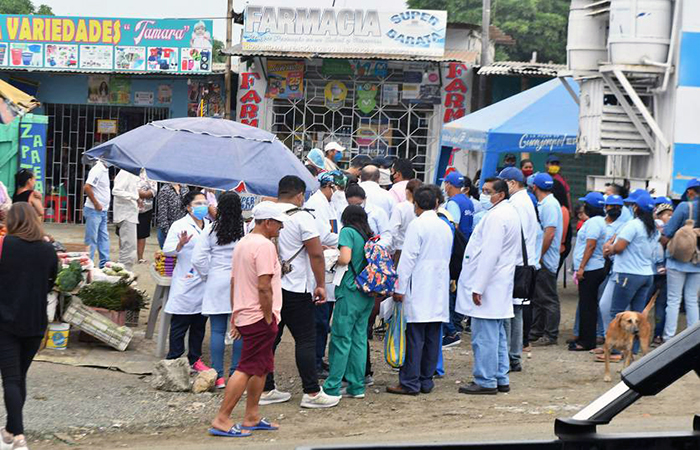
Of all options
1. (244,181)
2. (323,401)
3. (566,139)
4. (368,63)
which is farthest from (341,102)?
(323,401)

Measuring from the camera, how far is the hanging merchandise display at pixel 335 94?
21.8 metres

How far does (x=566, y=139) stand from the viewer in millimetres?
14695

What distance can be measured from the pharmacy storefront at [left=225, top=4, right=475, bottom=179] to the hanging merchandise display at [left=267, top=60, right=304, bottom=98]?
0.9 inches

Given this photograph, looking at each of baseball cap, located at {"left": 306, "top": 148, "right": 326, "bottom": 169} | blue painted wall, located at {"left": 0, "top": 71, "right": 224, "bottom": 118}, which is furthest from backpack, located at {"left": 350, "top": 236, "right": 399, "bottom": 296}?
blue painted wall, located at {"left": 0, "top": 71, "right": 224, "bottom": 118}

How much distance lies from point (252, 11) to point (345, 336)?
13732 mm

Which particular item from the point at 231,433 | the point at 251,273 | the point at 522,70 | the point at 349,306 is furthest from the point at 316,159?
the point at 522,70

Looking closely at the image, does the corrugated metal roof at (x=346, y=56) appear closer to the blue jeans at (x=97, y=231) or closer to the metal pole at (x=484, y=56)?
the metal pole at (x=484, y=56)

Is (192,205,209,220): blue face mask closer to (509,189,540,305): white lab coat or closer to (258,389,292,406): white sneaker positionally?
(258,389,292,406): white sneaker

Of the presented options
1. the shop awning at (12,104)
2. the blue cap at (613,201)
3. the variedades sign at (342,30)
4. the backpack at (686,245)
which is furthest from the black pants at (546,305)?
the variedades sign at (342,30)

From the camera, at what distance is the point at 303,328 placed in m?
8.26

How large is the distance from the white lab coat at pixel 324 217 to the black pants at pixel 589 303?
10.3ft

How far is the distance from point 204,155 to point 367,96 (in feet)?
41.0

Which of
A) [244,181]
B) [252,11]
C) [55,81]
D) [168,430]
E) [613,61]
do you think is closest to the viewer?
[168,430]

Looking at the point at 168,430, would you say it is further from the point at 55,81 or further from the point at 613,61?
the point at 55,81
